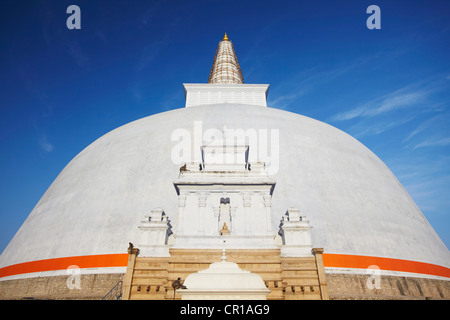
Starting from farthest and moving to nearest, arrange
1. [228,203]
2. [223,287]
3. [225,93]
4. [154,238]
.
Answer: [225,93] < [228,203] < [154,238] < [223,287]

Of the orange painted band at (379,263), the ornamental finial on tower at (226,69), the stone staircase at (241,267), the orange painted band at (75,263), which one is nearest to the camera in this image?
the stone staircase at (241,267)

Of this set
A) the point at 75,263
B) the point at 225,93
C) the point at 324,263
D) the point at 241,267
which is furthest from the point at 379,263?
the point at 225,93

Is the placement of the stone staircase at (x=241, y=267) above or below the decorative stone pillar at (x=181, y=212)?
below

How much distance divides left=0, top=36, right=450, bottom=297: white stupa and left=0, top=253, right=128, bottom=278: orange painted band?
47 millimetres

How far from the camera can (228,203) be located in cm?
959

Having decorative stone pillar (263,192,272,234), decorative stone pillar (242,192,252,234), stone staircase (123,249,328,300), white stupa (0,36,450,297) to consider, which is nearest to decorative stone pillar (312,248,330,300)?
stone staircase (123,249,328,300)

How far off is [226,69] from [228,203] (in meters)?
24.7

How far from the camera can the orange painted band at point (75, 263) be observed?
10828 mm

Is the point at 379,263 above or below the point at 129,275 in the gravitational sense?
above

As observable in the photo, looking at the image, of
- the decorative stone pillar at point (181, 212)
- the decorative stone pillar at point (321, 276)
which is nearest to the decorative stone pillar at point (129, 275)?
the decorative stone pillar at point (181, 212)

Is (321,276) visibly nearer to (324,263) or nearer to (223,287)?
(324,263)

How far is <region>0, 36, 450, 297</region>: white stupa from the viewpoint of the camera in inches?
332

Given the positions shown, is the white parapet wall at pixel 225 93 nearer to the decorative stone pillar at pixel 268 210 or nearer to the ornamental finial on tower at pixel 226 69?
the ornamental finial on tower at pixel 226 69

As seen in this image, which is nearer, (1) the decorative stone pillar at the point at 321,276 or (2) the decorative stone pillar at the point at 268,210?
(1) the decorative stone pillar at the point at 321,276
